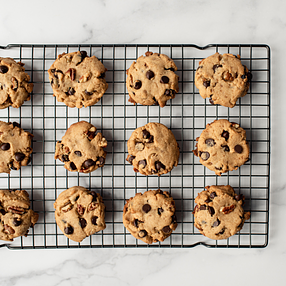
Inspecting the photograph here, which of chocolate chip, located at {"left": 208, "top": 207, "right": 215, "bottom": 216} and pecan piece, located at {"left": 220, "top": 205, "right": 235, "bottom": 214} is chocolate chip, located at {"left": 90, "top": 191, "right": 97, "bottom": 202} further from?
pecan piece, located at {"left": 220, "top": 205, "right": 235, "bottom": 214}

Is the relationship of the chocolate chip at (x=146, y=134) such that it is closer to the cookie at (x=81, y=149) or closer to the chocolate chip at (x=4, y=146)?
the cookie at (x=81, y=149)

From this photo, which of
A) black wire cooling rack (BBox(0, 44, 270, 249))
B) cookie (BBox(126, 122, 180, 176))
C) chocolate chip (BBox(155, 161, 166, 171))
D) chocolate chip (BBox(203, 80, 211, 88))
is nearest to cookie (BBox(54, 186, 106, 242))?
black wire cooling rack (BBox(0, 44, 270, 249))

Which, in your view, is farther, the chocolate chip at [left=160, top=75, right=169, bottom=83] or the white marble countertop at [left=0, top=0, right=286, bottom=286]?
the white marble countertop at [left=0, top=0, right=286, bottom=286]

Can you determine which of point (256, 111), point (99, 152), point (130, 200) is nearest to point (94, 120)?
point (99, 152)
